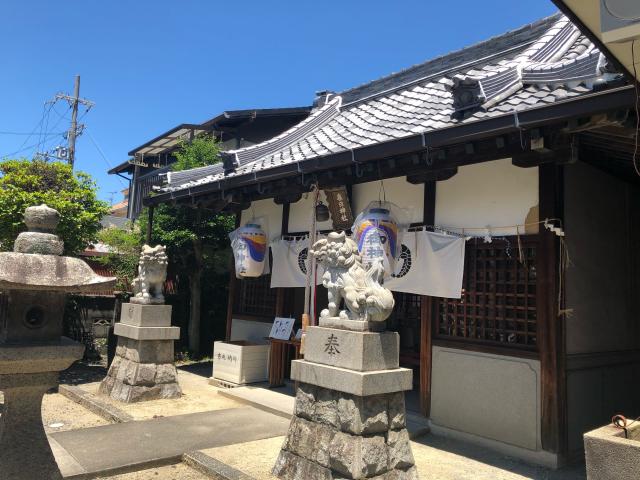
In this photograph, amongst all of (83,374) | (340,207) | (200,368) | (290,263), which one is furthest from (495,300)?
(83,374)

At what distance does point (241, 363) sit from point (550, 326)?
6.39 metres

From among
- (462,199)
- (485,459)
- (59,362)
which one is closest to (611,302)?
(462,199)

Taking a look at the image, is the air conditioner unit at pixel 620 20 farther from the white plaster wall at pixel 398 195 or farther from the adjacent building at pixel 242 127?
the adjacent building at pixel 242 127

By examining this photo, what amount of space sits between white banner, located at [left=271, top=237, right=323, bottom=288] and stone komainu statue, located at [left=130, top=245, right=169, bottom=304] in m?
2.43

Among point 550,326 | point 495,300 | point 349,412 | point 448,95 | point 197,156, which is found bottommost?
point 349,412

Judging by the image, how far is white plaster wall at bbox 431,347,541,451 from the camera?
21.3 feet

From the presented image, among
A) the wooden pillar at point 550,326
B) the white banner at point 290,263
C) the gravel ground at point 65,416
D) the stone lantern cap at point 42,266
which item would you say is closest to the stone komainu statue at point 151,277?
the gravel ground at point 65,416

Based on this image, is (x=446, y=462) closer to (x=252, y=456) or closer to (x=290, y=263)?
(x=252, y=456)

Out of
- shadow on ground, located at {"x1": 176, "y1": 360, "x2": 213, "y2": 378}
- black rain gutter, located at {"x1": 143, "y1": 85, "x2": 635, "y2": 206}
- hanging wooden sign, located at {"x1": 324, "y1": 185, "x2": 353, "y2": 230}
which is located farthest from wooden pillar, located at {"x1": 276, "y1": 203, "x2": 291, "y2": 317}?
shadow on ground, located at {"x1": 176, "y1": 360, "x2": 213, "y2": 378}

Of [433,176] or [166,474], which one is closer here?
[166,474]

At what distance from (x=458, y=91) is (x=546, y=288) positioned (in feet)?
10.1

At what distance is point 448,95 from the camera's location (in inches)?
352

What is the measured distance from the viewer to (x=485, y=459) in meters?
6.43

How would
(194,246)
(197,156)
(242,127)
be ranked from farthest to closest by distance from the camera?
1. (242,127)
2. (197,156)
3. (194,246)
